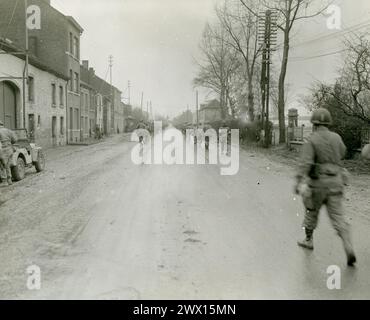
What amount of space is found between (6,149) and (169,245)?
8.36 m

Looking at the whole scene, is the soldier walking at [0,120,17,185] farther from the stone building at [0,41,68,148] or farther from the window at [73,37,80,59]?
the window at [73,37,80,59]

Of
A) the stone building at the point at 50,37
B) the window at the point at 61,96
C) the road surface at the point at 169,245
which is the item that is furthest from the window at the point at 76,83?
the road surface at the point at 169,245

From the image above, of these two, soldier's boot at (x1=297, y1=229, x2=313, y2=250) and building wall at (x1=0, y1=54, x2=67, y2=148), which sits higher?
building wall at (x1=0, y1=54, x2=67, y2=148)

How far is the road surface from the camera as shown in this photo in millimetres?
4723

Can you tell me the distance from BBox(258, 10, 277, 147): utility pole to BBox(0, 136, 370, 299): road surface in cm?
1971

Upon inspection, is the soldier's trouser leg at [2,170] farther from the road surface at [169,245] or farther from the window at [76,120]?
the window at [76,120]

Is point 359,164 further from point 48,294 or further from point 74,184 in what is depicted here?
point 48,294

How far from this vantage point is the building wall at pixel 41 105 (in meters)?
26.1

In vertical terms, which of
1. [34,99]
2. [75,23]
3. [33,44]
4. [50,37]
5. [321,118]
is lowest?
[321,118]

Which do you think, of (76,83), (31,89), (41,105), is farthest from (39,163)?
(76,83)

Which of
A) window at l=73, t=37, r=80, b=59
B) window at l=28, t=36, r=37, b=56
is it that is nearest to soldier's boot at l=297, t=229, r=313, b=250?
window at l=28, t=36, r=37, b=56

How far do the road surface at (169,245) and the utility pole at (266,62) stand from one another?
64.7ft

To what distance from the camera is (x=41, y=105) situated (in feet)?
105

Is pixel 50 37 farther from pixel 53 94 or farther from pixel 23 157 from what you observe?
pixel 23 157
